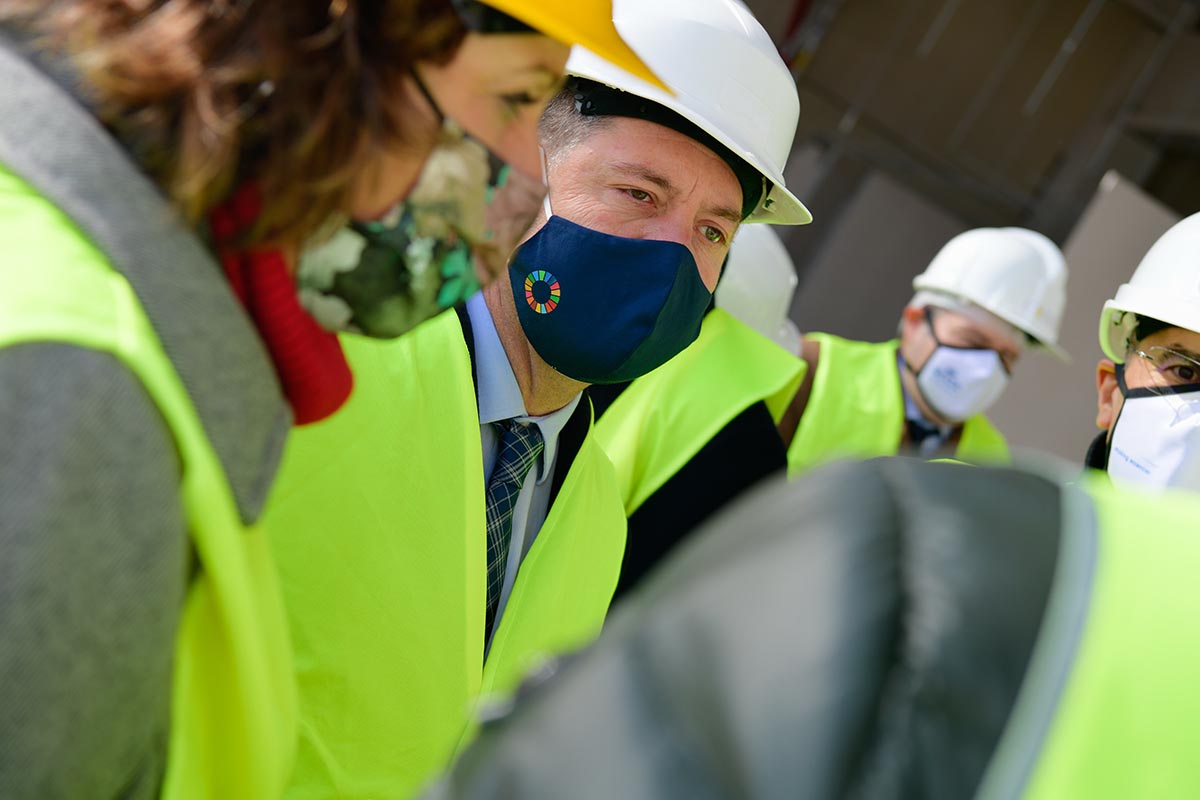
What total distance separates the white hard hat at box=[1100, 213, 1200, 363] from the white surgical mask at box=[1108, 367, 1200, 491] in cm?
21

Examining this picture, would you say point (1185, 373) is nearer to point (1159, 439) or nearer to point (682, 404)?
point (1159, 439)

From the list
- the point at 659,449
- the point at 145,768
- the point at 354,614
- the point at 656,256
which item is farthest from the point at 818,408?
the point at 145,768

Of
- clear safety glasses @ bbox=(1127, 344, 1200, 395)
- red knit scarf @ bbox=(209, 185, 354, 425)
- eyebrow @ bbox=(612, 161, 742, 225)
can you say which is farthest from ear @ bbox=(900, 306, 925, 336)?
red knit scarf @ bbox=(209, 185, 354, 425)

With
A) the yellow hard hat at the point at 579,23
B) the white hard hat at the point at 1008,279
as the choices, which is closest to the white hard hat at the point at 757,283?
the white hard hat at the point at 1008,279

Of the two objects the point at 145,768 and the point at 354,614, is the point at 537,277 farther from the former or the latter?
the point at 145,768

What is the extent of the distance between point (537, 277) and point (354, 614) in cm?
80

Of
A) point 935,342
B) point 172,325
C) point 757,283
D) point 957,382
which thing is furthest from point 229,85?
point 935,342

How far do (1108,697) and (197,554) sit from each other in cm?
84

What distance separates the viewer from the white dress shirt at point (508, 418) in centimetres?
227

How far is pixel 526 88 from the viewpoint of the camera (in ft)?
4.66

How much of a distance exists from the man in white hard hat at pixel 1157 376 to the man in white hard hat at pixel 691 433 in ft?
3.45

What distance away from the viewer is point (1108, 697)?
62cm

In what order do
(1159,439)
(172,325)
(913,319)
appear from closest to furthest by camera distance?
(172,325) < (1159,439) < (913,319)

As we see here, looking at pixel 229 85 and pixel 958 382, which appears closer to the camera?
pixel 229 85
